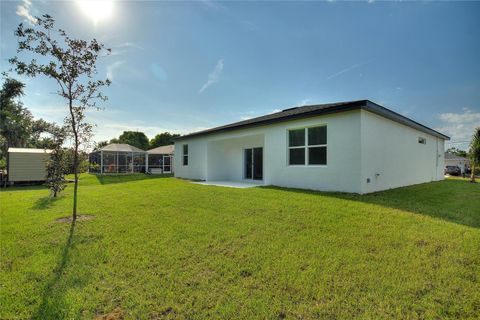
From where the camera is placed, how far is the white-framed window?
371 inches

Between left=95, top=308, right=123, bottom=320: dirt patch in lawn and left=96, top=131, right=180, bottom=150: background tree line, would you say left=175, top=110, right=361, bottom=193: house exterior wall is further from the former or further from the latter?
left=96, top=131, right=180, bottom=150: background tree line

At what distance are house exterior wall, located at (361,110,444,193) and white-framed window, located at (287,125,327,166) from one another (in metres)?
1.55

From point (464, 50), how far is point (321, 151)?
11.6 metres

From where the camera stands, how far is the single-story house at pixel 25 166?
15.6 m

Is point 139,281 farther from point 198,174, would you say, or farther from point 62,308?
point 198,174

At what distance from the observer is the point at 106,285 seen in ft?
10.1

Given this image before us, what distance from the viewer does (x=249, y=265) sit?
351cm

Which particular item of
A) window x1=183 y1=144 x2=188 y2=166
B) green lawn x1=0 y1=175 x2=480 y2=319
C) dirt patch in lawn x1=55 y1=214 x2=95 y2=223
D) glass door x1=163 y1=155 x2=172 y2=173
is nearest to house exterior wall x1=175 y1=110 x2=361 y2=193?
window x1=183 y1=144 x2=188 y2=166

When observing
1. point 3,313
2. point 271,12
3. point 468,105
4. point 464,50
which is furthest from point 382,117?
point 468,105

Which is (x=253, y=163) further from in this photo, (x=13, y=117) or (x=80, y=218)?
(x=13, y=117)

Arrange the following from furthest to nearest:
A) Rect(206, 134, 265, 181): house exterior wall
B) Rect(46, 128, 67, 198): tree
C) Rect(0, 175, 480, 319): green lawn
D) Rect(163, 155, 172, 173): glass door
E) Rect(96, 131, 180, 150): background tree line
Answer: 1. Rect(96, 131, 180, 150): background tree line
2. Rect(163, 155, 172, 173): glass door
3. Rect(206, 134, 265, 181): house exterior wall
4. Rect(46, 128, 67, 198): tree
5. Rect(0, 175, 480, 319): green lawn

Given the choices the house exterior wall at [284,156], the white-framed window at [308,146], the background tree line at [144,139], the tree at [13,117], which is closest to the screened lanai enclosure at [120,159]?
the tree at [13,117]

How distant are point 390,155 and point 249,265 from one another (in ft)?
31.2

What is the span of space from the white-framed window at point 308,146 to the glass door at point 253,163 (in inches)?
140
